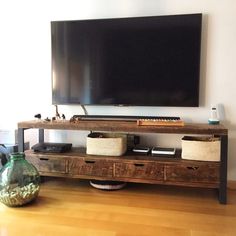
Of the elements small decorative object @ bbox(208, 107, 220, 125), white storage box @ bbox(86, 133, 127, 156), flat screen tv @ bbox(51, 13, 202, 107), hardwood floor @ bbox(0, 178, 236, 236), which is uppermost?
flat screen tv @ bbox(51, 13, 202, 107)

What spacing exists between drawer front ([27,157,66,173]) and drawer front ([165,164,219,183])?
863 mm

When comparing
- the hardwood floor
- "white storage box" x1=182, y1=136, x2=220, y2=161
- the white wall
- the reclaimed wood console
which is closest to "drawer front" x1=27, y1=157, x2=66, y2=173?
the reclaimed wood console

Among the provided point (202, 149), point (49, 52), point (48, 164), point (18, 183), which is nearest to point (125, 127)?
point (202, 149)

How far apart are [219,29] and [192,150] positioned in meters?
1.06

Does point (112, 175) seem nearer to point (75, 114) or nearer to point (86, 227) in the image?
point (86, 227)

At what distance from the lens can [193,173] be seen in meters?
2.16

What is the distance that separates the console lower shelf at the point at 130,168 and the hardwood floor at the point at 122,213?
0.15 metres

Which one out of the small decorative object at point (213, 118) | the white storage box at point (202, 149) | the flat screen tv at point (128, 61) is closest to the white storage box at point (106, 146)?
the flat screen tv at point (128, 61)

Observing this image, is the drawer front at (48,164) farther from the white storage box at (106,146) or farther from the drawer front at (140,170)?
the drawer front at (140,170)

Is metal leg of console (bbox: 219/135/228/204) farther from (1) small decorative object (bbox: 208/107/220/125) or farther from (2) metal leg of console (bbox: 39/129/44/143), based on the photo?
(2) metal leg of console (bbox: 39/129/44/143)

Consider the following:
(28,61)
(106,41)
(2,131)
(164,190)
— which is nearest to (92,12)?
(106,41)

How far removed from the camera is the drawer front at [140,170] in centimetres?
221

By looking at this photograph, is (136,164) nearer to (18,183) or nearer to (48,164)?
(48,164)

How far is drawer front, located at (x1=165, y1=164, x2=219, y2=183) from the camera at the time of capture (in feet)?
6.98
